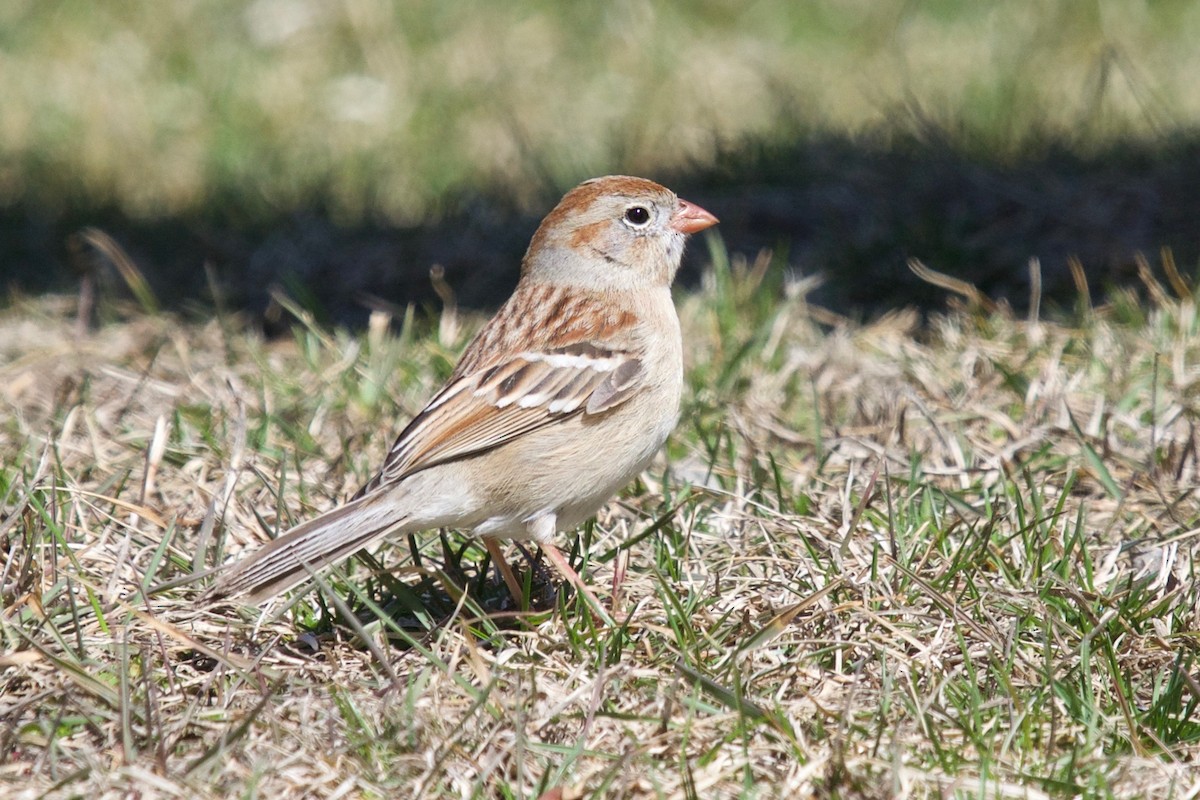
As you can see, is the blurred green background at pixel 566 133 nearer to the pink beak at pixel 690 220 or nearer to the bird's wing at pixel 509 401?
the pink beak at pixel 690 220

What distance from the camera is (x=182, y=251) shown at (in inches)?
264

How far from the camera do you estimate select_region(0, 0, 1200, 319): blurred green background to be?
6.17 m

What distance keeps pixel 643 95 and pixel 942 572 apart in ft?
18.2

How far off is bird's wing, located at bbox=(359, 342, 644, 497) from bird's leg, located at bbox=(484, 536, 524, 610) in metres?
0.27

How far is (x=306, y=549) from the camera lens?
3215 millimetres

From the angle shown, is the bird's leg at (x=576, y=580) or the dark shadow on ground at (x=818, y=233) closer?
the bird's leg at (x=576, y=580)

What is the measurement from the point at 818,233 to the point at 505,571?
10.3 feet

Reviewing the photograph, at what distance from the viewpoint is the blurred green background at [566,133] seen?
6.17 meters

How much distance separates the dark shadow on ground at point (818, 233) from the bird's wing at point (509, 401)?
2146mm

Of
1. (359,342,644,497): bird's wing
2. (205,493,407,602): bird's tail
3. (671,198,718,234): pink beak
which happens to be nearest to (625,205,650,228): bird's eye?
(671,198,718,234): pink beak

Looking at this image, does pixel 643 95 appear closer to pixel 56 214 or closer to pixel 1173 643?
pixel 56 214

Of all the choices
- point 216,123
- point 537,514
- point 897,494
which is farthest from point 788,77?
point 537,514

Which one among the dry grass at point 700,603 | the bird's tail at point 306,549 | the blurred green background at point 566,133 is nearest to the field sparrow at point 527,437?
the bird's tail at point 306,549

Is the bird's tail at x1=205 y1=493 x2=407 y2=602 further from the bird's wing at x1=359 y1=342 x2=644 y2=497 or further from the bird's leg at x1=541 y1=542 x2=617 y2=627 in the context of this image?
the bird's leg at x1=541 y1=542 x2=617 y2=627
